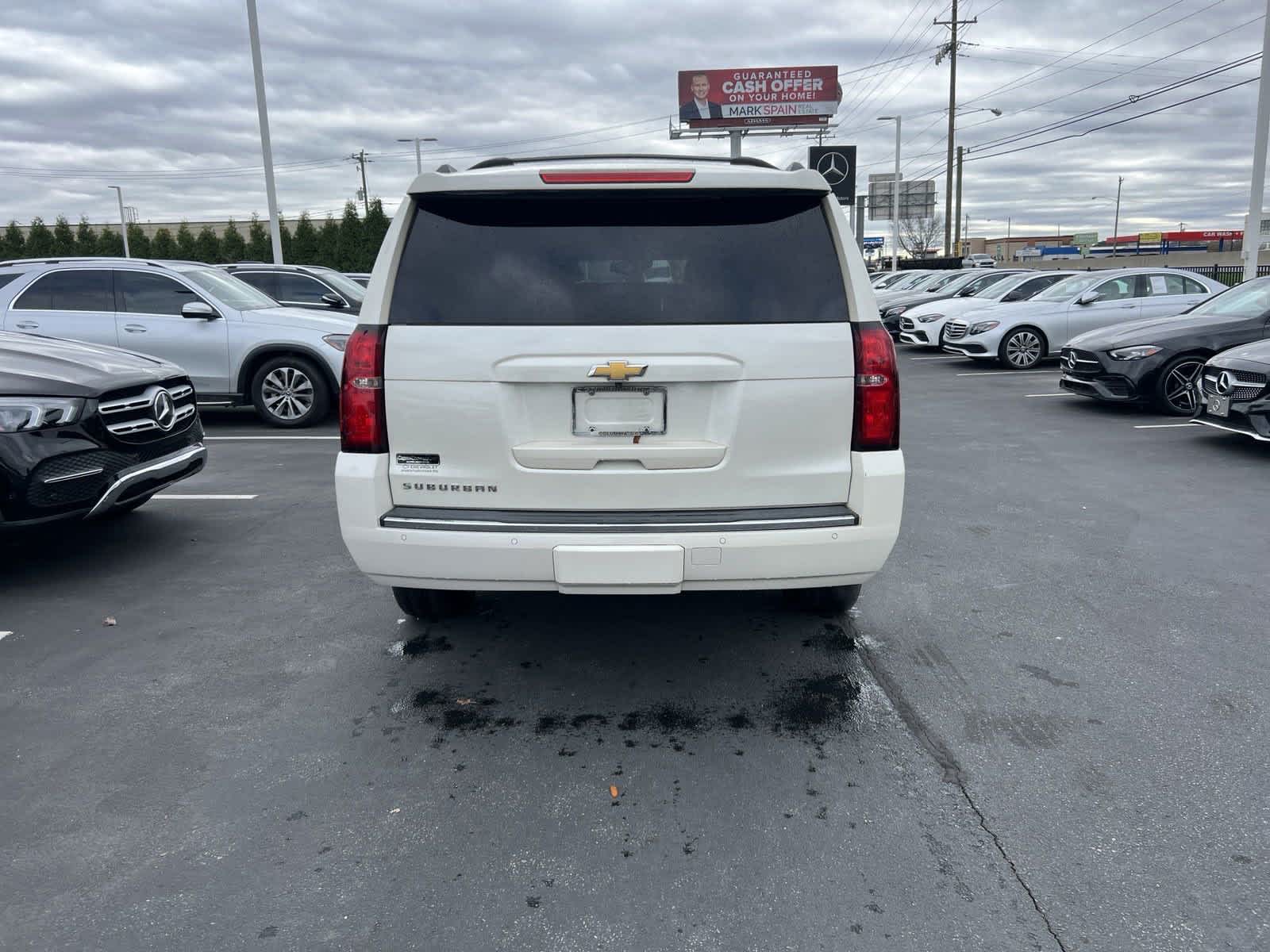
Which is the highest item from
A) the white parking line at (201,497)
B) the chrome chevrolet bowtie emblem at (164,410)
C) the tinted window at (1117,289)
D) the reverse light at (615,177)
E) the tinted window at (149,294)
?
the reverse light at (615,177)

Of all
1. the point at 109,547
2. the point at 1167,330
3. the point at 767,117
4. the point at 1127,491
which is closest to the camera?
the point at 109,547

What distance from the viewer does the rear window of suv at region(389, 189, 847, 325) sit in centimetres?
329

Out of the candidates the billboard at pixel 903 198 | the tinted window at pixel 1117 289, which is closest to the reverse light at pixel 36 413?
the tinted window at pixel 1117 289

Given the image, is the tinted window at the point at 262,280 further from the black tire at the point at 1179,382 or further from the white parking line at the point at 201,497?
the black tire at the point at 1179,382

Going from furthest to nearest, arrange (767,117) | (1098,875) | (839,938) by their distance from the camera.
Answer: (767,117), (1098,875), (839,938)

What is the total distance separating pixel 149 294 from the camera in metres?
10.2

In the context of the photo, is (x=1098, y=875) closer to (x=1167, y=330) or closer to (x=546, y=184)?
(x=546, y=184)

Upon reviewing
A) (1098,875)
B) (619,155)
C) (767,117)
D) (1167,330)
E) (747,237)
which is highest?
(767,117)

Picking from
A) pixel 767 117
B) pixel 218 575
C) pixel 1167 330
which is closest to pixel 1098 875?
pixel 218 575

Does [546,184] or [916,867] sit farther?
[546,184]

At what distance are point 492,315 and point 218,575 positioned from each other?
2988 millimetres

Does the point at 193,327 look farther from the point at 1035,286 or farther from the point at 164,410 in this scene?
the point at 1035,286

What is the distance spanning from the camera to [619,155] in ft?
13.3

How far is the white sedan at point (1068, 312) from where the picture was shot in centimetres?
1466
